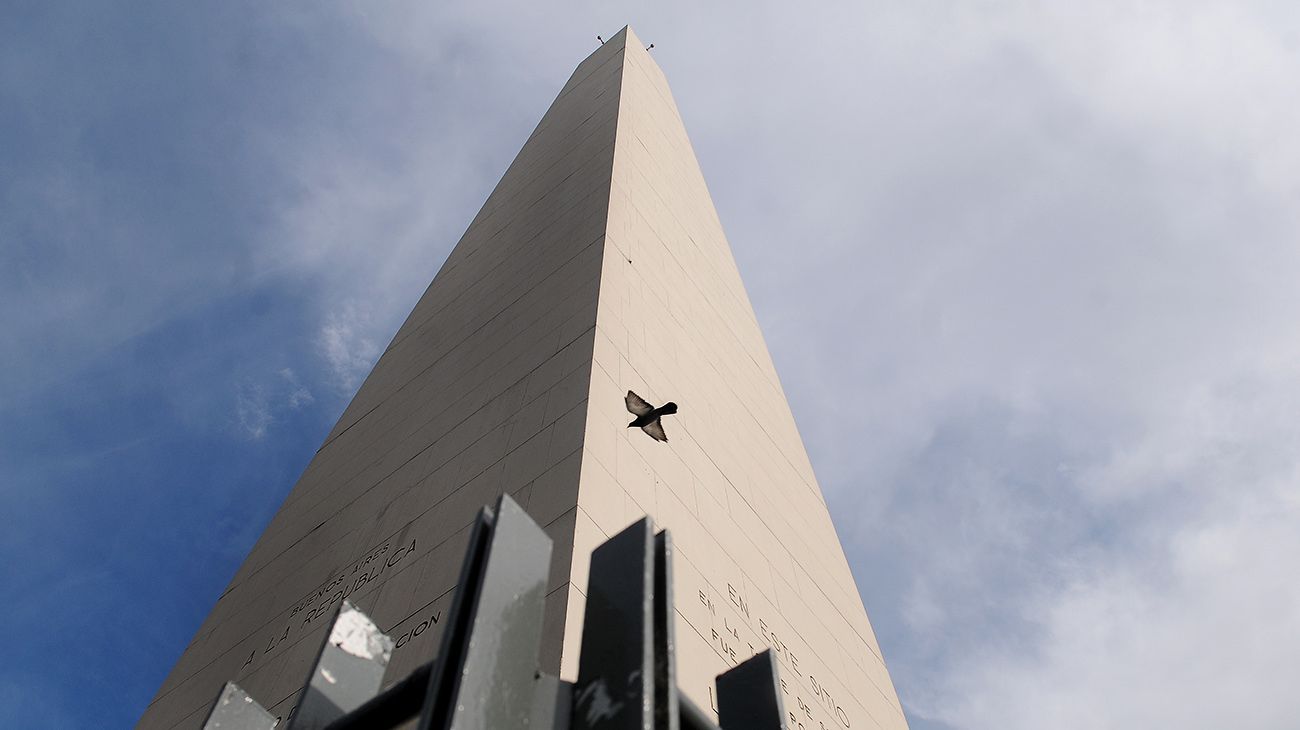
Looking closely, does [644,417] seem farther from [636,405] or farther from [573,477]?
[573,477]

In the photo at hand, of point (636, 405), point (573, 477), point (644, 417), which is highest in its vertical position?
point (636, 405)

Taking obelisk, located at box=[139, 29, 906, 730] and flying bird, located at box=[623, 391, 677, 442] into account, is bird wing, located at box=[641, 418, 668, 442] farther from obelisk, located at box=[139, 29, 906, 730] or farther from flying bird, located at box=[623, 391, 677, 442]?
obelisk, located at box=[139, 29, 906, 730]

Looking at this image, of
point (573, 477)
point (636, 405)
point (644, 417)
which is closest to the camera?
point (573, 477)

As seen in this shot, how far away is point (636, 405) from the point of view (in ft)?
21.9

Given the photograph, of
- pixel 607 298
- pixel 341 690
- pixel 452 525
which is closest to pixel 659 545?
pixel 341 690

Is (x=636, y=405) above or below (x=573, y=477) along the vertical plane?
above

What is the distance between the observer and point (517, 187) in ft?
51.8

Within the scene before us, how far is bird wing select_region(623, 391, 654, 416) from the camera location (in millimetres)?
6617

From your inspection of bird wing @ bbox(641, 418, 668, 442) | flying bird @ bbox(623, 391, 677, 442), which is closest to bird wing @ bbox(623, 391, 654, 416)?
flying bird @ bbox(623, 391, 677, 442)

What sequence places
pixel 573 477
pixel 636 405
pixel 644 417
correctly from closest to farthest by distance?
pixel 573 477 → pixel 644 417 → pixel 636 405

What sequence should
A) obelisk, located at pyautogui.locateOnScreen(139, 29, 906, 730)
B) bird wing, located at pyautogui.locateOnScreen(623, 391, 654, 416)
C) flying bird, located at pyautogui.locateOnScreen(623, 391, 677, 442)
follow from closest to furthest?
obelisk, located at pyautogui.locateOnScreen(139, 29, 906, 730) → flying bird, located at pyautogui.locateOnScreen(623, 391, 677, 442) → bird wing, located at pyautogui.locateOnScreen(623, 391, 654, 416)

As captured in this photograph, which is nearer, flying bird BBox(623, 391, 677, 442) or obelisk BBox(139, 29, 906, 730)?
obelisk BBox(139, 29, 906, 730)

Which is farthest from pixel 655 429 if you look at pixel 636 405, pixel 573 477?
pixel 573 477

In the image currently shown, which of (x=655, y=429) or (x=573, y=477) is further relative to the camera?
(x=655, y=429)
